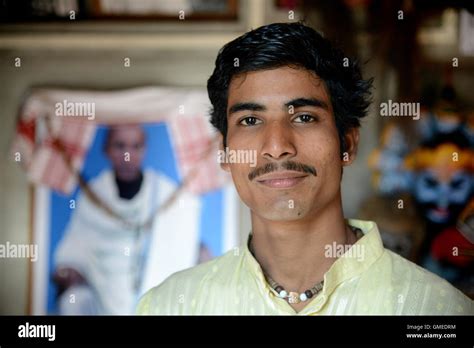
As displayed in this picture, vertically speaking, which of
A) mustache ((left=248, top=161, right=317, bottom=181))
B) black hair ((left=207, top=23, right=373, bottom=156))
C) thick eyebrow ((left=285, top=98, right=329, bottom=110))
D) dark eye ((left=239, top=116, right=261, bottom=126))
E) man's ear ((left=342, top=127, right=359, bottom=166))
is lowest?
mustache ((left=248, top=161, right=317, bottom=181))

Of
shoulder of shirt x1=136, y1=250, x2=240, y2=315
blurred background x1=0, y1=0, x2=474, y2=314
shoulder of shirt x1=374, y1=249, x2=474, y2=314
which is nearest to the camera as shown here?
shoulder of shirt x1=374, y1=249, x2=474, y2=314

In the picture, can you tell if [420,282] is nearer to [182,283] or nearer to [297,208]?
[297,208]

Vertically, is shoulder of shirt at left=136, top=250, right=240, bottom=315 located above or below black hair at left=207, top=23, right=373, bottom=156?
below

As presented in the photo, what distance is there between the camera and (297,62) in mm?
1407

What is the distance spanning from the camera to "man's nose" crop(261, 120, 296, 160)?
1.39m

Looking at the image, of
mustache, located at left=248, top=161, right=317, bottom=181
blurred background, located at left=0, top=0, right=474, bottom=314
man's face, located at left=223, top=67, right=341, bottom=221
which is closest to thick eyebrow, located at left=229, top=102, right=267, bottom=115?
man's face, located at left=223, top=67, right=341, bottom=221

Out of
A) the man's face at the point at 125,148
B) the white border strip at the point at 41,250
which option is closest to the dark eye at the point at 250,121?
the man's face at the point at 125,148

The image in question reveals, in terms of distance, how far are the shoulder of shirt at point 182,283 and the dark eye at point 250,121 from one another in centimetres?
27

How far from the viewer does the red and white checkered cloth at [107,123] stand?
243 cm

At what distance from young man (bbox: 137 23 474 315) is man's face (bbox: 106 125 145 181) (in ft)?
3.39

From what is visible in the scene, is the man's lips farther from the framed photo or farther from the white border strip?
the white border strip

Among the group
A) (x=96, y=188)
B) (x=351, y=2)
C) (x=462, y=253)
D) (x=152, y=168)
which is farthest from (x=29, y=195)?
(x=462, y=253)
